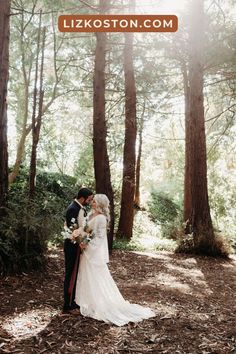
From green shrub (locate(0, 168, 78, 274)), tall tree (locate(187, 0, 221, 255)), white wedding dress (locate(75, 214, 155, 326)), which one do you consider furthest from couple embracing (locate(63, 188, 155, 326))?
tall tree (locate(187, 0, 221, 255))

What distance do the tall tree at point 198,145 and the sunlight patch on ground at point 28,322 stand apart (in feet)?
22.4

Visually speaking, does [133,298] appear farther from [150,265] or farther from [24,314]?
[150,265]

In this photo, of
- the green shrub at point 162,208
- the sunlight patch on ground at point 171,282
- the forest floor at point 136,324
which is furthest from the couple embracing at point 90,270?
the green shrub at point 162,208

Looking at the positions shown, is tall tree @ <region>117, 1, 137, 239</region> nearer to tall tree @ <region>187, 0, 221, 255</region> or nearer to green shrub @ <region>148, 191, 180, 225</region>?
tall tree @ <region>187, 0, 221, 255</region>

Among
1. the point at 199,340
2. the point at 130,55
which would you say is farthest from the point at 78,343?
the point at 130,55

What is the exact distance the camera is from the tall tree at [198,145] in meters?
11.7

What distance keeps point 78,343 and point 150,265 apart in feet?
17.5

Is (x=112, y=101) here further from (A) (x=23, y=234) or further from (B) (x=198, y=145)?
(A) (x=23, y=234)

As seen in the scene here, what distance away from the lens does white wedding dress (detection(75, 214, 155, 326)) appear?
227 inches

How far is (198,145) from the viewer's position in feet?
39.6

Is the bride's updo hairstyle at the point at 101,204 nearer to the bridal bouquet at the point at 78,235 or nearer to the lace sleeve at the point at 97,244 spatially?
the lace sleeve at the point at 97,244

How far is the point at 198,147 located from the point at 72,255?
7.21 m

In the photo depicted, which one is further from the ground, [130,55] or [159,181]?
[130,55]

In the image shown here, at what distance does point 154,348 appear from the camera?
4.67 m
